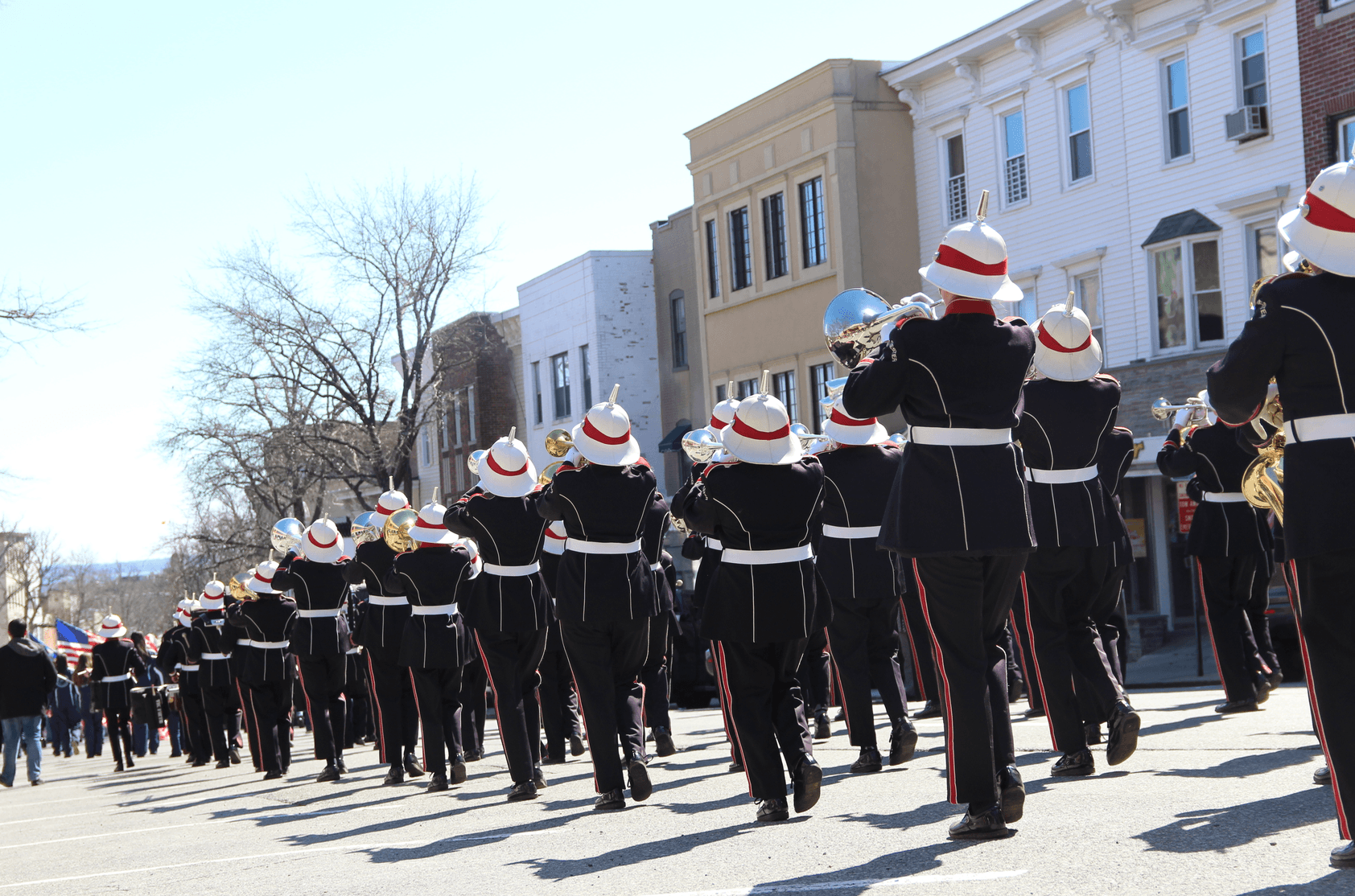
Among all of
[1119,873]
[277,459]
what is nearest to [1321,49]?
[1119,873]

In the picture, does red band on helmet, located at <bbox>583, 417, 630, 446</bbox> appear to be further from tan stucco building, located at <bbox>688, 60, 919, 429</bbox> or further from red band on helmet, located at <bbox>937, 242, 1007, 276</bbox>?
tan stucco building, located at <bbox>688, 60, 919, 429</bbox>

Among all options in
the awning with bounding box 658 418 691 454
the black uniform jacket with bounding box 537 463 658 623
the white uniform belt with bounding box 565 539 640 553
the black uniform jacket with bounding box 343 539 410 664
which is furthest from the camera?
the awning with bounding box 658 418 691 454

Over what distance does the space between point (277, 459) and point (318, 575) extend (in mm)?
25026

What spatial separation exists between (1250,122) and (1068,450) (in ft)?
46.9

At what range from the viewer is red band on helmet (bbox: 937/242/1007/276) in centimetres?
609

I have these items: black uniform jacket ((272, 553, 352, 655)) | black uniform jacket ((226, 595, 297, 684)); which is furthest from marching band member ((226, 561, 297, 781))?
black uniform jacket ((272, 553, 352, 655))

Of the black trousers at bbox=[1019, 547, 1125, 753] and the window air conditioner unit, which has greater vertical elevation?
the window air conditioner unit

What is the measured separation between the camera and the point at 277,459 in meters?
37.3

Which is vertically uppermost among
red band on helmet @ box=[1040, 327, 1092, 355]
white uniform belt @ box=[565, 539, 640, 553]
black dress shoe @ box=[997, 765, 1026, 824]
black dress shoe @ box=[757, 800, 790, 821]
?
red band on helmet @ box=[1040, 327, 1092, 355]

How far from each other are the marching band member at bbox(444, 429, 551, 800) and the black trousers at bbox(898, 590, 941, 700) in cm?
239

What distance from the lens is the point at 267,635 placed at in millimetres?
13820

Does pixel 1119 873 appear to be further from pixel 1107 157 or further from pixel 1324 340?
pixel 1107 157

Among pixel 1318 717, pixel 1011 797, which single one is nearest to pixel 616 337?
pixel 1011 797

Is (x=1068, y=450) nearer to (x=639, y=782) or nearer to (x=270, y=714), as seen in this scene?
(x=639, y=782)
